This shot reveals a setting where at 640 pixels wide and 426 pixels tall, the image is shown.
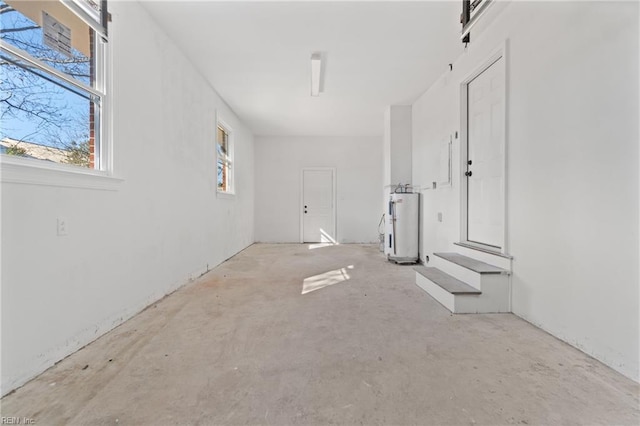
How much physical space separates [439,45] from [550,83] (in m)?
1.61

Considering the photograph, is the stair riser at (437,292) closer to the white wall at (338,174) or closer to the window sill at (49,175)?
the window sill at (49,175)

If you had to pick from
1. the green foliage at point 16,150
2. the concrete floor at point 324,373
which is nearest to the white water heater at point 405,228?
the concrete floor at point 324,373

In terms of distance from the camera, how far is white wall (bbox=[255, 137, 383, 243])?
8.17 m

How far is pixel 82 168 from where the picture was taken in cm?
211

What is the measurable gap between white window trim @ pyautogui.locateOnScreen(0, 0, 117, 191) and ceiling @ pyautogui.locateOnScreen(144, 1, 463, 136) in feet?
3.23

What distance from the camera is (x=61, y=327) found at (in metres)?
1.87

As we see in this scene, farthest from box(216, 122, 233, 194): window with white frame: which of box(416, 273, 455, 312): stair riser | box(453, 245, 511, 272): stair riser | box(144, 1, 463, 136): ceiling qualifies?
box(453, 245, 511, 272): stair riser

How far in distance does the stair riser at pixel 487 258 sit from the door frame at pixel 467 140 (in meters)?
0.07

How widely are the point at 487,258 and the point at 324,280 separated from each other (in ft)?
6.75

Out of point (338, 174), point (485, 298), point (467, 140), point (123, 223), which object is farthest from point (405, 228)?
point (123, 223)

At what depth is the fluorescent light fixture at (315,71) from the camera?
3648mm

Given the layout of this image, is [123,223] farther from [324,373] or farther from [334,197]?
[334,197]

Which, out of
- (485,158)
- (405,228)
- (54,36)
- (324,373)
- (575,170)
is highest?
(54,36)

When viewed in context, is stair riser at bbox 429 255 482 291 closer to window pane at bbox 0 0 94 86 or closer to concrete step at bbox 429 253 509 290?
concrete step at bbox 429 253 509 290
